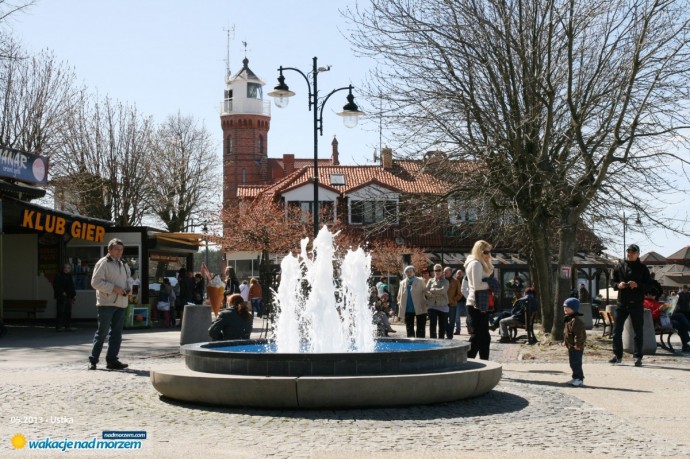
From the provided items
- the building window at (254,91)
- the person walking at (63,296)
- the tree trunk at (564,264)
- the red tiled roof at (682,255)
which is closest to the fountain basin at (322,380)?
the tree trunk at (564,264)

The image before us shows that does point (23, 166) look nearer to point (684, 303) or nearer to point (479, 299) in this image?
point (479, 299)

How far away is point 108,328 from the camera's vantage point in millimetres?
13305

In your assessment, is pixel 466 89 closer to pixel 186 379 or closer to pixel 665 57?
pixel 665 57

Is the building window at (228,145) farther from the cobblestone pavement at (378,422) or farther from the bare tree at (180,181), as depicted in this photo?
the cobblestone pavement at (378,422)

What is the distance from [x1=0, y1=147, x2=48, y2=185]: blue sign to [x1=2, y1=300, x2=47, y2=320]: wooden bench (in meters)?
3.88

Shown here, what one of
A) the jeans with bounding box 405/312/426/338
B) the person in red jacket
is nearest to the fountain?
the jeans with bounding box 405/312/426/338

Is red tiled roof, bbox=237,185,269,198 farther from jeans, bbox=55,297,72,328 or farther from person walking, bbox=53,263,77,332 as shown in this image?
jeans, bbox=55,297,72,328

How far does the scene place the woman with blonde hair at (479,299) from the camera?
13.2 m

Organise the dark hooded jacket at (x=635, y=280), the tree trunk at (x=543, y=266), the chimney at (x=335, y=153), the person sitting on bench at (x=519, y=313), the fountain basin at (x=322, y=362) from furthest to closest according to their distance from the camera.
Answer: the chimney at (x=335, y=153) → the tree trunk at (x=543, y=266) → the person sitting on bench at (x=519, y=313) → the dark hooded jacket at (x=635, y=280) → the fountain basin at (x=322, y=362)

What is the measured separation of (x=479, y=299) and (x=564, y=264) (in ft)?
23.4

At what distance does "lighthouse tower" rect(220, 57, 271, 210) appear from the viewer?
98.8 metres

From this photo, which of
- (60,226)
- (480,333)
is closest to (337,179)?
(60,226)

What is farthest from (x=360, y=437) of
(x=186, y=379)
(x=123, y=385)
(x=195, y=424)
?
(x=123, y=385)

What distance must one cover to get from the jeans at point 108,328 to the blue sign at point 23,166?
12.9 m
